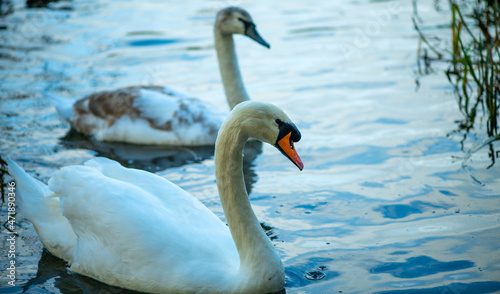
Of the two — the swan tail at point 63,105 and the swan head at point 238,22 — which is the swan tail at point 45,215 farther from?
the swan head at point 238,22

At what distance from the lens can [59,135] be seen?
27.3ft

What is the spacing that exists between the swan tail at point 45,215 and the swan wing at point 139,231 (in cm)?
21

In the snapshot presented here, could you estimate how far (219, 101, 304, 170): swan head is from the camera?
409 cm

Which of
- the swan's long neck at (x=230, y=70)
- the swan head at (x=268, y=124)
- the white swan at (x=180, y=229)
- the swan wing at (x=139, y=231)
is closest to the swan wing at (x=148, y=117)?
the swan's long neck at (x=230, y=70)

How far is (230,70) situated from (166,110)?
0.94 metres

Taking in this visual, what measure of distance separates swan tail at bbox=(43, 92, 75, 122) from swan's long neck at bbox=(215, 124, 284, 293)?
15.5 ft

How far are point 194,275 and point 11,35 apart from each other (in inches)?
401

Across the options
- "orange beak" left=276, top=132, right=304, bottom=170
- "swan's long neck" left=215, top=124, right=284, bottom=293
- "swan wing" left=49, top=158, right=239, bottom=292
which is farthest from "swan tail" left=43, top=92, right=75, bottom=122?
"orange beak" left=276, top=132, right=304, bottom=170

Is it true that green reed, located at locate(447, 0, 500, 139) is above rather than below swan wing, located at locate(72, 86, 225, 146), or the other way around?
above

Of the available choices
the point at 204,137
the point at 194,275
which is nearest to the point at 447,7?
the point at 204,137

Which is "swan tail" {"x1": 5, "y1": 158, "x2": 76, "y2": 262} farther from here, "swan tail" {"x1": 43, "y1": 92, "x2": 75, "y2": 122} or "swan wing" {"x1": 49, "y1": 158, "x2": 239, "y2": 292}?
"swan tail" {"x1": 43, "y1": 92, "x2": 75, "y2": 122}

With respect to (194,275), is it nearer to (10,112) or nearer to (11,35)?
(10,112)

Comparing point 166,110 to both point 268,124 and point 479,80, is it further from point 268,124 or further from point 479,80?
point 268,124

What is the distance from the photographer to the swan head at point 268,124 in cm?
409
